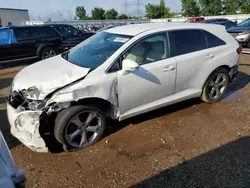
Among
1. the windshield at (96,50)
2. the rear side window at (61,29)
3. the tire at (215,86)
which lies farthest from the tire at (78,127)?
the rear side window at (61,29)

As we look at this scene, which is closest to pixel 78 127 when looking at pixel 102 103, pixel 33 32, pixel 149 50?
pixel 102 103

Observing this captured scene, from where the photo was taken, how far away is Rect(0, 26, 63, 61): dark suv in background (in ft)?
30.5

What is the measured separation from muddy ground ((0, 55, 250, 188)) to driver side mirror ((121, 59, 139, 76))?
3.47ft

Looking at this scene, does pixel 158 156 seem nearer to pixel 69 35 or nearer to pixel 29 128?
pixel 29 128

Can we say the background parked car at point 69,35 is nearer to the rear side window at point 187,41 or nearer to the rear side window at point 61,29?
the rear side window at point 61,29

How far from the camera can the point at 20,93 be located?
3.28 metres

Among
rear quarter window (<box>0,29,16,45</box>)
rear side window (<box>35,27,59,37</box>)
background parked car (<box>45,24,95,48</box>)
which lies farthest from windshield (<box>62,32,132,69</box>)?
background parked car (<box>45,24,95,48</box>)

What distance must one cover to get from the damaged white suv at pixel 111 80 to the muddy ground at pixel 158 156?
0.29 m

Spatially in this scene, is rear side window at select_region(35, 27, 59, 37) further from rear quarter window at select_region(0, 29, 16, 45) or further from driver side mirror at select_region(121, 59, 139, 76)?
driver side mirror at select_region(121, 59, 139, 76)

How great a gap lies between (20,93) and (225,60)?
3734 millimetres

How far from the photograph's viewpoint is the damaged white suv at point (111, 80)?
3.08m

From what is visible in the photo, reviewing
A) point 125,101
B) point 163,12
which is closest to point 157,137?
point 125,101

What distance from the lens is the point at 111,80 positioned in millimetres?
3303

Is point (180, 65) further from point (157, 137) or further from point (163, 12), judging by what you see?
point (163, 12)
